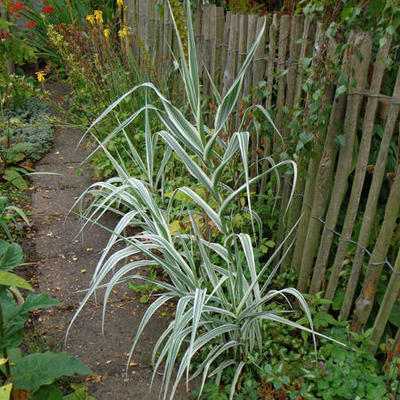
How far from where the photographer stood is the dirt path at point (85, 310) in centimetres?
216

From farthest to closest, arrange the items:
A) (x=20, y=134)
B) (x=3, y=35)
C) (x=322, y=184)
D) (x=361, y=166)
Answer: (x=3, y=35) < (x=20, y=134) < (x=322, y=184) < (x=361, y=166)

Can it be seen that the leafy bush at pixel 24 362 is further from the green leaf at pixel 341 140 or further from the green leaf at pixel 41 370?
the green leaf at pixel 341 140

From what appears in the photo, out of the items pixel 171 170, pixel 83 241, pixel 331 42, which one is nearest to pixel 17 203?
pixel 83 241

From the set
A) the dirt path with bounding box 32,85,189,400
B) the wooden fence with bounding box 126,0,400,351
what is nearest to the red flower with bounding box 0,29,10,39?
the dirt path with bounding box 32,85,189,400

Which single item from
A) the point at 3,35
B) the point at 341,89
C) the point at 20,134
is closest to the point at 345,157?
the point at 341,89

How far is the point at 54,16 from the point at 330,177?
577 cm

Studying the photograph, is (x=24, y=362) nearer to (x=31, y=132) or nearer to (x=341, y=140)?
(x=341, y=140)

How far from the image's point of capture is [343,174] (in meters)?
2.17

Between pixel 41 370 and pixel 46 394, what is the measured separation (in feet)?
0.31

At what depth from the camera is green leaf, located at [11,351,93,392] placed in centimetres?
174

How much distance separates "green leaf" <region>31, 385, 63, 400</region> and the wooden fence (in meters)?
1.39

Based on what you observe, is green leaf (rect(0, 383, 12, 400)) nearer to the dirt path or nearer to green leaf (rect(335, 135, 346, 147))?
the dirt path

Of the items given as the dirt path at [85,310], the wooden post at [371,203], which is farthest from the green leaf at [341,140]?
the dirt path at [85,310]

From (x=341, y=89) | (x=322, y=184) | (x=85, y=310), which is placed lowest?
(x=85, y=310)
